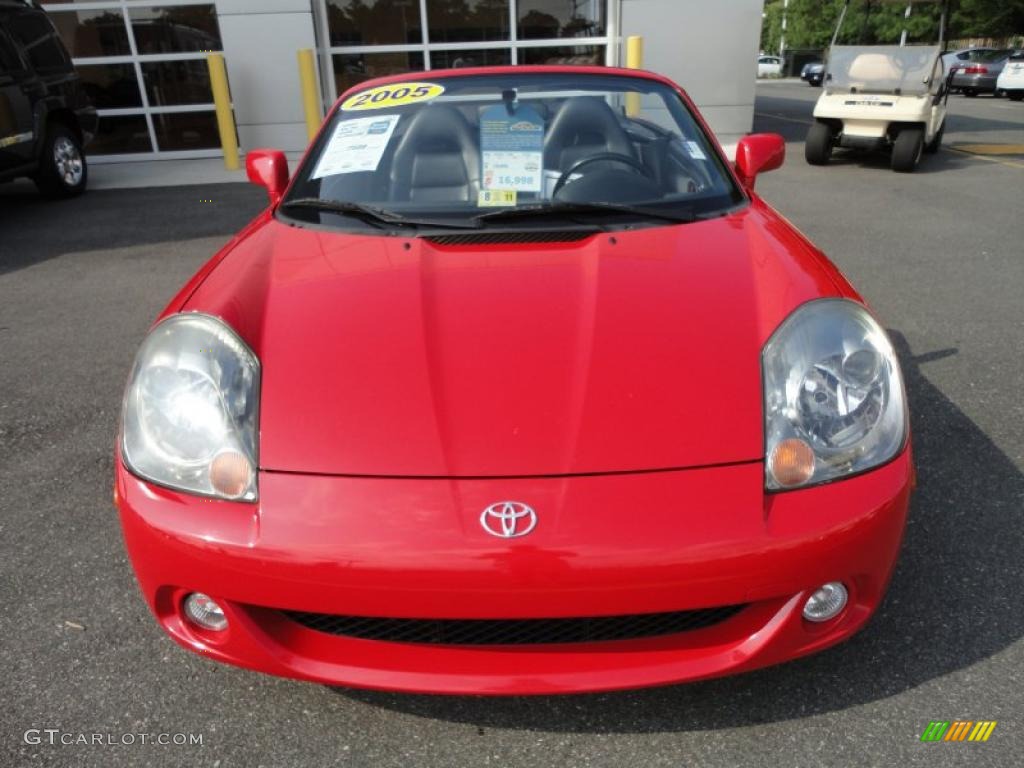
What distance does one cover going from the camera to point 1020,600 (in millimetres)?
2002

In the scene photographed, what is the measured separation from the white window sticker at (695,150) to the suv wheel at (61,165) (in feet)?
23.8

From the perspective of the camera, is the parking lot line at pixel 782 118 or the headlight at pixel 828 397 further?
the parking lot line at pixel 782 118

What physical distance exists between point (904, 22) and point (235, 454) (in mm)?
15583

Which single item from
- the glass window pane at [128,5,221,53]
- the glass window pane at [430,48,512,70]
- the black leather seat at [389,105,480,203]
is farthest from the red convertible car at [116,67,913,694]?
the glass window pane at [128,5,221,53]

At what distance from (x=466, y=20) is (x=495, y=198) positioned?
982cm

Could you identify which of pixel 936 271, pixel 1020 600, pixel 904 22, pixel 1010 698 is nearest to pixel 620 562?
pixel 1010 698

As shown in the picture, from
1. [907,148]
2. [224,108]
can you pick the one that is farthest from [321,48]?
[907,148]

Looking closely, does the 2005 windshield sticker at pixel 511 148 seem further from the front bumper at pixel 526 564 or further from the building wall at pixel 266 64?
the building wall at pixel 266 64

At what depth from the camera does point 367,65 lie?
438 inches

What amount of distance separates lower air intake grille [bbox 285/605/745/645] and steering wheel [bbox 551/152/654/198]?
1.42 metres

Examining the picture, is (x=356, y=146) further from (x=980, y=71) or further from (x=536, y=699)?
(x=980, y=71)

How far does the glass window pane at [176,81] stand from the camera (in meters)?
10.6

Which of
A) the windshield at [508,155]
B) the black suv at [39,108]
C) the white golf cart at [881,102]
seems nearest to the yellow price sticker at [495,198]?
the windshield at [508,155]

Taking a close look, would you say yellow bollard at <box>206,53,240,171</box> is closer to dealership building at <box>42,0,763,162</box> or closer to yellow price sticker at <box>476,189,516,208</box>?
dealership building at <box>42,0,763,162</box>
